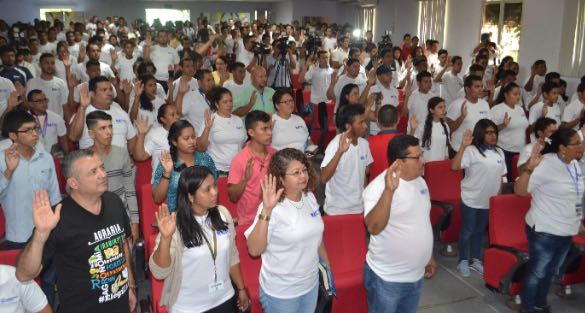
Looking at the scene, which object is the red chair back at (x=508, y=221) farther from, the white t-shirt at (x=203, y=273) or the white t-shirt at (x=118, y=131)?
the white t-shirt at (x=118, y=131)

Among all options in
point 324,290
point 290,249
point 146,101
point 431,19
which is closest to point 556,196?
point 324,290

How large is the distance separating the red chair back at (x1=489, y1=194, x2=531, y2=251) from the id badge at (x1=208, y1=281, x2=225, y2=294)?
8.36 feet

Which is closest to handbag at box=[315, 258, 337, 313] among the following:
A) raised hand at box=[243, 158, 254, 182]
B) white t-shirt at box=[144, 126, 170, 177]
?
raised hand at box=[243, 158, 254, 182]

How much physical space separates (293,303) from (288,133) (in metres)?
2.36

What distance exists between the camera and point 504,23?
38.0 feet

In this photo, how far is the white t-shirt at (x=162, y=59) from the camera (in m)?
9.15

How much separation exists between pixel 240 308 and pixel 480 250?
2.81 m

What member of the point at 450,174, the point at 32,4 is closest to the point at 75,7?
the point at 32,4

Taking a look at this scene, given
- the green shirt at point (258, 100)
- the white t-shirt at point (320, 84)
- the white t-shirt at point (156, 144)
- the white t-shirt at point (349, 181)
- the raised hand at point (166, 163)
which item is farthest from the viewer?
the white t-shirt at point (320, 84)

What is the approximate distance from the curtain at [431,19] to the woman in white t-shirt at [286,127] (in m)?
10.1

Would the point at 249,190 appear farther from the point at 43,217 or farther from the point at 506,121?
the point at 506,121

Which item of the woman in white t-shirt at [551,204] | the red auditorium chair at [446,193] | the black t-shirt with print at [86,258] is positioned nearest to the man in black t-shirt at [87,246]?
the black t-shirt with print at [86,258]

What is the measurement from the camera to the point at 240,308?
2.92 metres

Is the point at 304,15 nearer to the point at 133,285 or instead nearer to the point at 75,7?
the point at 75,7
